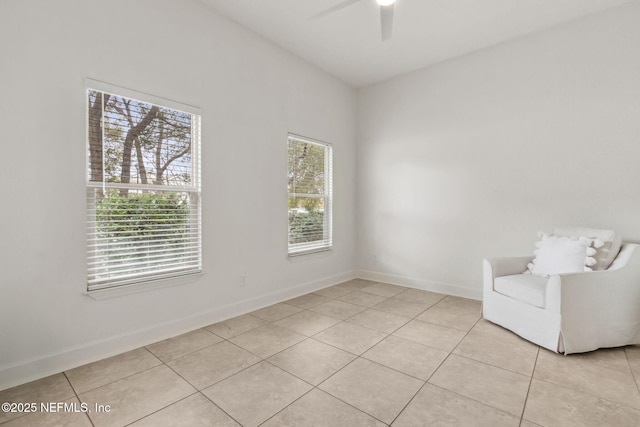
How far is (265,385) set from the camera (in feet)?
6.23

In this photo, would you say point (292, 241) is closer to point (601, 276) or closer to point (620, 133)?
point (601, 276)

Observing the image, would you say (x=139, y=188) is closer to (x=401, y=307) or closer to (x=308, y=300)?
(x=308, y=300)

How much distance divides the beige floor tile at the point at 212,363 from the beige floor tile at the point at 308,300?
3.77ft

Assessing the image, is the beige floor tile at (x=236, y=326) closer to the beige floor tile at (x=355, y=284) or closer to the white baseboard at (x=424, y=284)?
the beige floor tile at (x=355, y=284)

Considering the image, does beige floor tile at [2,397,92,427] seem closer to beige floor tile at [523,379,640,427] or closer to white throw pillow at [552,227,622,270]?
beige floor tile at [523,379,640,427]

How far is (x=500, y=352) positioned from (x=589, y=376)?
52cm

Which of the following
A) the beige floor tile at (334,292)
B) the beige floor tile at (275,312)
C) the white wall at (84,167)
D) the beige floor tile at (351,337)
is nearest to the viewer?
the white wall at (84,167)

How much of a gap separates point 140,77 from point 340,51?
2.27 metres

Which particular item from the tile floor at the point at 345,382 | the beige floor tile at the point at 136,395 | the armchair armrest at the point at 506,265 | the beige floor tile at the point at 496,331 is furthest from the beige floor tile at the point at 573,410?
the beige floor tile at the point at 136,395

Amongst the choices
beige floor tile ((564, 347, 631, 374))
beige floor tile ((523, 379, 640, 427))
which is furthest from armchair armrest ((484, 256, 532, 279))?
beige floor tile ((523, 379, 640, 427))

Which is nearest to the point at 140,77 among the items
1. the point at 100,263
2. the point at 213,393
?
the point at 100,263

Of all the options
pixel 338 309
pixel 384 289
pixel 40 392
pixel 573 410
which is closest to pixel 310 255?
pixel 338 309

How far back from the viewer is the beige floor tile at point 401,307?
10.6 ft

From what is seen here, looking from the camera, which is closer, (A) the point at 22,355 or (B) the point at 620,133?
(A) the point at 22,355
